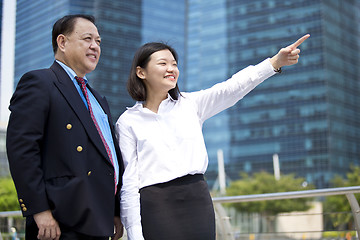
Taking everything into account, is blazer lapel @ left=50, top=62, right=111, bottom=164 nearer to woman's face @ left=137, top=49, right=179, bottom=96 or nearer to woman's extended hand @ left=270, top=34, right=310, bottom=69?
woman's face @ left=137, top=49, right=179, bottom=96

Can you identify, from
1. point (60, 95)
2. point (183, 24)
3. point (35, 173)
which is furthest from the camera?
point (183, 24)

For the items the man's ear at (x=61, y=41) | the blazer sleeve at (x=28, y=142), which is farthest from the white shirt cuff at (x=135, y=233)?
the man's ear at (x=61, y=41)

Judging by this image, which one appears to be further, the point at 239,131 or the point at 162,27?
the point at 162,27

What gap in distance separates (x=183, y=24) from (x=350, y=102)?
28.9 m

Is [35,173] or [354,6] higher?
[354,6]

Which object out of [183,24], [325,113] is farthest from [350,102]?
[183,24]

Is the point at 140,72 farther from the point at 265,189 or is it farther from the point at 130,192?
the point at 265,189

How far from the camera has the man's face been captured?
7.33ft

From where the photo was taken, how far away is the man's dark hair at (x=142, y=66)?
7.94 feet

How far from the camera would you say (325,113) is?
199 ft

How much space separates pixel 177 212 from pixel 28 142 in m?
0.65

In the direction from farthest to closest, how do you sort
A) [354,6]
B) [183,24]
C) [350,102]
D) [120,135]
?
[183,24]
[354,6]
[350,102]
[120,135]

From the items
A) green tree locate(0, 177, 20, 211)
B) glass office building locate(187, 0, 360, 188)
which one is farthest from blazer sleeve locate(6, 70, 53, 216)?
glass office building locate(187, 0, 360, 188)

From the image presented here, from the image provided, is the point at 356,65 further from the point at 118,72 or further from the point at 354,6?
the point at 118,72
